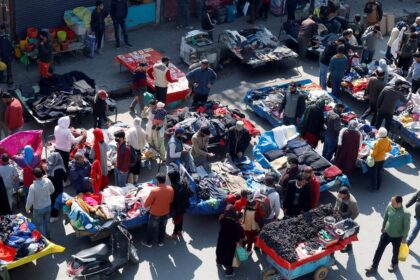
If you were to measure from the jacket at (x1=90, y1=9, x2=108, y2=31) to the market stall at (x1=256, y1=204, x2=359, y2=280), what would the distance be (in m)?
10.0

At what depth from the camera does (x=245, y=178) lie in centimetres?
1594

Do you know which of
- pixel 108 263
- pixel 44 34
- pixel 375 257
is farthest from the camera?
pixel 44 34

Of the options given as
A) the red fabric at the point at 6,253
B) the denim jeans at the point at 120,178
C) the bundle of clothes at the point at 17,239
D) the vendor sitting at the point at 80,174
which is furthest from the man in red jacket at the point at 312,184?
the red fabric at the point at 6,253

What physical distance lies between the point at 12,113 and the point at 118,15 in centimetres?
663

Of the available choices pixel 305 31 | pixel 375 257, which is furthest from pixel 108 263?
pixel 305 31

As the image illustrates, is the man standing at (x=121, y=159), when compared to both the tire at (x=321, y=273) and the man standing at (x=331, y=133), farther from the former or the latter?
the man standing at (x=331, y=133)

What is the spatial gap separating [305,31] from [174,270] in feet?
36.2

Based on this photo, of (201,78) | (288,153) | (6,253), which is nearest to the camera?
(6,253)

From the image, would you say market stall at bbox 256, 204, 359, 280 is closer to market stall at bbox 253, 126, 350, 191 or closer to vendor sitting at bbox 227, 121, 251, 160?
market stall at bbox 253, 126, 350, 191

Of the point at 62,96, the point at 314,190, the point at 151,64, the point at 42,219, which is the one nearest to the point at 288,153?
the point at 314,190

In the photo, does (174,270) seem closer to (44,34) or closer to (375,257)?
(375,257)

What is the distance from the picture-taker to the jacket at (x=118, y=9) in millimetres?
21203

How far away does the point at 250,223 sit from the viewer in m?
13.7

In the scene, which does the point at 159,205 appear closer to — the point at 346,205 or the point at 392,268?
the point at 346,205
